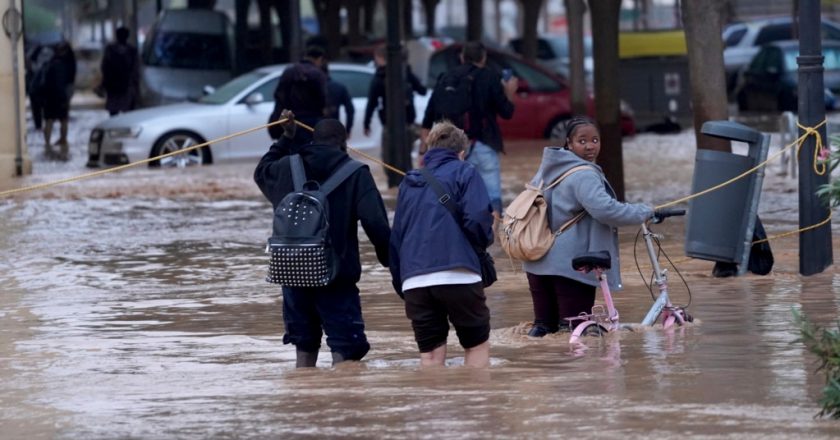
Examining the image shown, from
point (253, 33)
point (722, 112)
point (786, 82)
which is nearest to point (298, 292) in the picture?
point (722, 112)

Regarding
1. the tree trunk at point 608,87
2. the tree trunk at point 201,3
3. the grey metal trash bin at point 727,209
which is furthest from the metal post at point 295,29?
the grey metal trash bin at point 727,209

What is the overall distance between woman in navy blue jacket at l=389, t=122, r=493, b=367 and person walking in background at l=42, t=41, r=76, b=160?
62.4 ft

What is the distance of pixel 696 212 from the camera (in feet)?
38.3

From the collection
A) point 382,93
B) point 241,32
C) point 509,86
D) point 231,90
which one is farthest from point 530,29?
point 509,86

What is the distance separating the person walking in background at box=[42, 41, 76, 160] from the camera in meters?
27.4

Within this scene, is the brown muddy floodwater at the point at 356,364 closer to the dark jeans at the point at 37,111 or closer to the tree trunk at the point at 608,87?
the tree trunk at the point at 608,87

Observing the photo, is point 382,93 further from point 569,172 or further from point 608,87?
point 569,172

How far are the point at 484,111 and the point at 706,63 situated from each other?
1998 millimetres

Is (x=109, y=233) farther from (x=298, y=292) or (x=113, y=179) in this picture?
(x=298, y=292)

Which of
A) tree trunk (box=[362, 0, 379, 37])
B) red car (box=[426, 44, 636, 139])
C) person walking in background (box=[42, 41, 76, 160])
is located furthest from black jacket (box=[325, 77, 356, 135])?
tree trunk (box=[362, 0, 379, 37])

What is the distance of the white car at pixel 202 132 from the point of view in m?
22.5

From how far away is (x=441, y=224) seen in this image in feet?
26.8

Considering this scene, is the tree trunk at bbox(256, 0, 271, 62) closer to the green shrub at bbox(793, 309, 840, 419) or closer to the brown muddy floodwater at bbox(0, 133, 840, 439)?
the brown muddy floodwater at bbox(0, 133, 840, 439)

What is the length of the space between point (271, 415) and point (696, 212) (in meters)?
4.95
